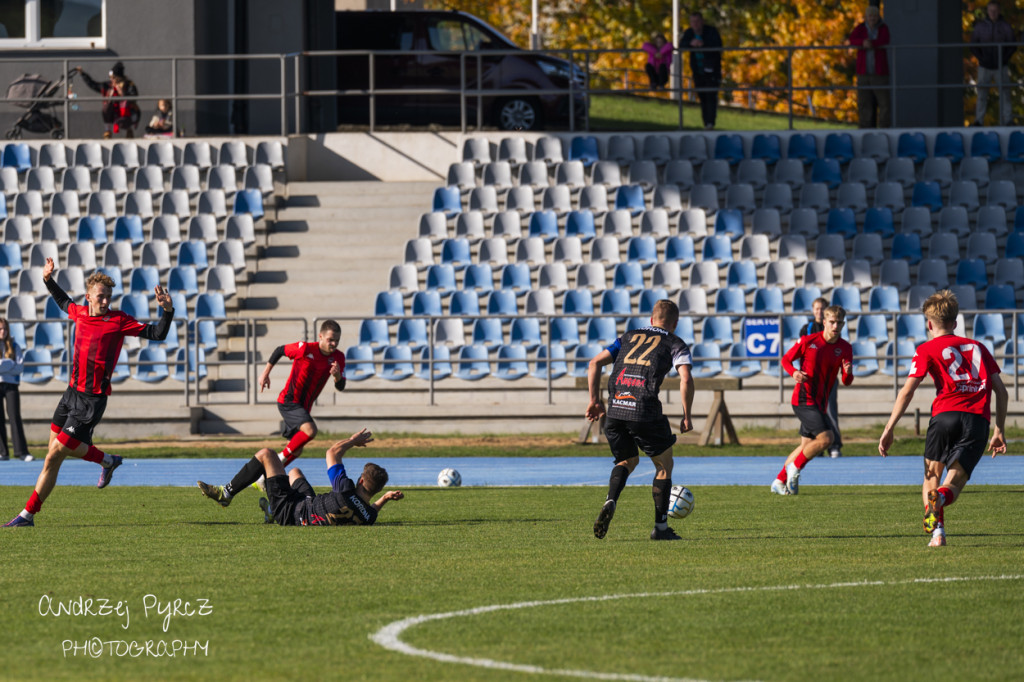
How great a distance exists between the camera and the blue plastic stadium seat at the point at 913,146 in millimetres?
26344

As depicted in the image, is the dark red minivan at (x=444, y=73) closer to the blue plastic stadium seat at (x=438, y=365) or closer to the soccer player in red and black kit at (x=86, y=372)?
the blue plastic stadium seat at (x=438, y=365)

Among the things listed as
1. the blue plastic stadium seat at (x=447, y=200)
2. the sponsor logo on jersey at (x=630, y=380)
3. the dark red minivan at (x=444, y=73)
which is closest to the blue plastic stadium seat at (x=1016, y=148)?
the dark red minivan at (x=444, y=73)

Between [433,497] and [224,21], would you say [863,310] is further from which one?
[224,21]

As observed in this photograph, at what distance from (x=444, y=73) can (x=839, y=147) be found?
8124mm

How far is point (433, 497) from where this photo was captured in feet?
47.3

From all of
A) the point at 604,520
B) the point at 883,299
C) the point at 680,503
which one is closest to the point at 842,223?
the point at 883,299

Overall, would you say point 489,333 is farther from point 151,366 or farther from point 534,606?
point 534,606

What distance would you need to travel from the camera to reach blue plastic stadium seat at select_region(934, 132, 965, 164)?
2639 centimetres

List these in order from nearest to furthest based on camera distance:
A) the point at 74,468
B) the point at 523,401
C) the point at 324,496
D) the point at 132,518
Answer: the point at 324,496 → the point at 132,518 → the point at 74,468 → the point at 523,401

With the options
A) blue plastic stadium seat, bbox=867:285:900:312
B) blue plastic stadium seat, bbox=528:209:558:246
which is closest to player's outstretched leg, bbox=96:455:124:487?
blue plastic stadium seat, bbox=528:209:558:246

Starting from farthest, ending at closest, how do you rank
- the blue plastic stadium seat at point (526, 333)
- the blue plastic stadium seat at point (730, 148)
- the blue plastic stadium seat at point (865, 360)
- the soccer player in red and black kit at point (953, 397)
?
the blue plastic stadium seat at point (730, 148), the blue plastic stadium seat at point (526, 333), the blue plastic stadium seat at point (865, 360), the soccer player in red and black kit at point (953, 397)

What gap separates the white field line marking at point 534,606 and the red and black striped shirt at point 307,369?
5522mm

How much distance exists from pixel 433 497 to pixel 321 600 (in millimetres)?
6651

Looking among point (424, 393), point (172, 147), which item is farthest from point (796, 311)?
point (172, 147)
